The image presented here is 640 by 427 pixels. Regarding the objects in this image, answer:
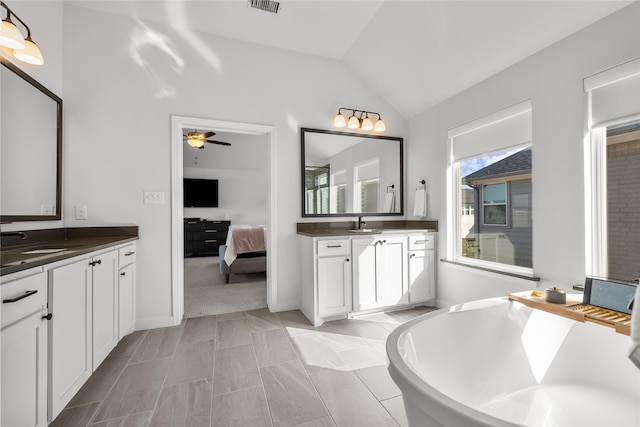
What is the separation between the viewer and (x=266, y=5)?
247 centimetres

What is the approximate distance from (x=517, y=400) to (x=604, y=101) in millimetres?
1890

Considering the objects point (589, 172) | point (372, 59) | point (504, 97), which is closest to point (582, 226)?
point (589, 172)

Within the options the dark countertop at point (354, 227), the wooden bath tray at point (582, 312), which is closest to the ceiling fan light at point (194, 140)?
the dark countertop at point (354, 227)

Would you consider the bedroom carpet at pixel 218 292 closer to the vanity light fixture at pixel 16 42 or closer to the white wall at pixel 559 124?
the vanity light fixture at pixel 16 42

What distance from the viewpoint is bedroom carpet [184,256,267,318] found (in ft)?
10.2

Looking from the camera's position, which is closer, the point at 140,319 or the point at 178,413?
the point at 178,413

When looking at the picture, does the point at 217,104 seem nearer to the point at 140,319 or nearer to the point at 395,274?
the point at 140,319

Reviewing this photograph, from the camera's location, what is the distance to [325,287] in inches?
104

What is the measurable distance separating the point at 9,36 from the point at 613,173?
11.9ft

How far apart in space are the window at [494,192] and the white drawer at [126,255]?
3084 millimetres

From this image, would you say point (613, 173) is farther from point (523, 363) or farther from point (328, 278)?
point (328, 278)

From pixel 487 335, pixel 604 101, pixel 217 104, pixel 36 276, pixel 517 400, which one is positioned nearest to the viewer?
pixel 36 276

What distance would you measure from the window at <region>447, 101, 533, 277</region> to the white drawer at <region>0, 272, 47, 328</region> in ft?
10.1

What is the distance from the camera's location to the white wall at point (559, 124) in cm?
172
